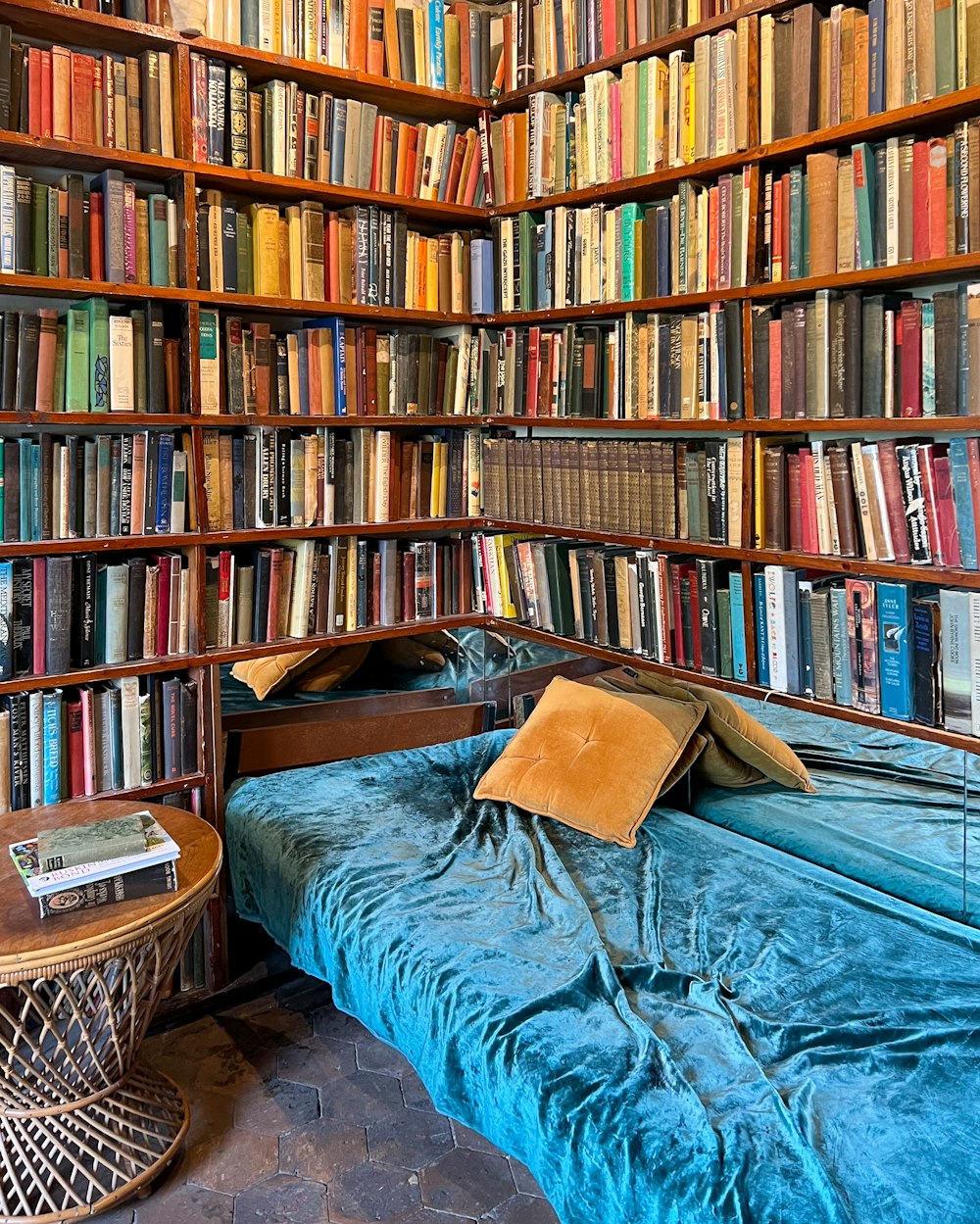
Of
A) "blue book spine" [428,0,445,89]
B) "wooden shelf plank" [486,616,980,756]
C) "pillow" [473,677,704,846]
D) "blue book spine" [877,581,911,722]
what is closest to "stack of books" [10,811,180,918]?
"pillow" [473,677,704,846]

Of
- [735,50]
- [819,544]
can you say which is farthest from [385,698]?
[735,50]

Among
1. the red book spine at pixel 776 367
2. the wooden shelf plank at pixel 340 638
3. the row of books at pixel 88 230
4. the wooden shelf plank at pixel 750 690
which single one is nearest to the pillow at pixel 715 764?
the wooden shelf plank at pixel 750 690

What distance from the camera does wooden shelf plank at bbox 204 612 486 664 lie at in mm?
2697

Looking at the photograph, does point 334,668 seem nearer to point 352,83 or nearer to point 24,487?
point 24,487

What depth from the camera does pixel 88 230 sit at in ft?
7.84

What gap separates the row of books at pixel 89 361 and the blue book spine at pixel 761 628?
1488 millimetres

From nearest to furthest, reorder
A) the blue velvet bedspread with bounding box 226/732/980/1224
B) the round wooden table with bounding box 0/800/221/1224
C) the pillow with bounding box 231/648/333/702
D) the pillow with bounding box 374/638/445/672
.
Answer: the blue velvet bedspread with bounding box 226/732/980/1224, the round wooden table with bounding box 0/800/221/1224, the pillow with bounding box 231/648/333/702, the pillow with bounding box 374/638/445/672

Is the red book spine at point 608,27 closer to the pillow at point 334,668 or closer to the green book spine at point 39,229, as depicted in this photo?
the green book spine at point 39,229

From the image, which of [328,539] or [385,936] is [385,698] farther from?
[385,936]

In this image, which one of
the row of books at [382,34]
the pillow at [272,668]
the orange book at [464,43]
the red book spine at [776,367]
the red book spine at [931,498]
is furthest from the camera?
the orange book at [464,43]

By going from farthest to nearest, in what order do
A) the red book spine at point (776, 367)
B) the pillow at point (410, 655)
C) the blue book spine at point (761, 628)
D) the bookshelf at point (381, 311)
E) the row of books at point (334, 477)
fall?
the pillow at point (410, 655)
the row of books at point (334, 477)
the blue book spine at point (761, 628)
the red book spine at point (776, 367)
the bookshelf at point (381, 311)

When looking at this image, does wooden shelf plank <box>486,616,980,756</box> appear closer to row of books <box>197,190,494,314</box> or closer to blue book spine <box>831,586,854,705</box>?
blue book spine <box>831,586,854,705</box>

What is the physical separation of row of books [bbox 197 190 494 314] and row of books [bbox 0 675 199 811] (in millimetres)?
1050

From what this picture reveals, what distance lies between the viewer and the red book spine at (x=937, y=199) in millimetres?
1892
